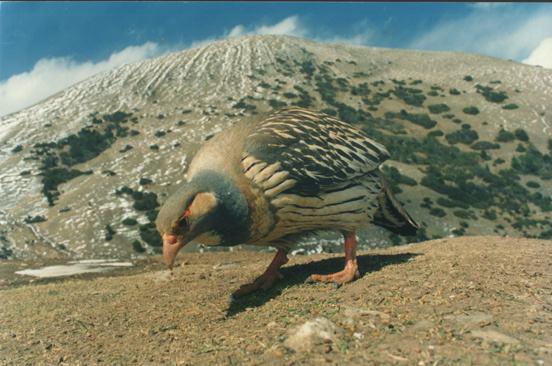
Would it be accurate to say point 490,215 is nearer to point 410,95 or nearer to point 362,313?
point 410,95

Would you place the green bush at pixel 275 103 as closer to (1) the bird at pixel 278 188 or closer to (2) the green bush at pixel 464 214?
(2) the green bush at pixel 464 214

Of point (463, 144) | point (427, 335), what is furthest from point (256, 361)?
point (463, 144)

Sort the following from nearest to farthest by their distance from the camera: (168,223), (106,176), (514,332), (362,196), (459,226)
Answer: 1. (514,332)
2. (168,223)
3. (362,196)
4. (459,226)
5. (106,176)

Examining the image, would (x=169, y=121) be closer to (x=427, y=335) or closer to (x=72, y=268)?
(x=72, y=268)

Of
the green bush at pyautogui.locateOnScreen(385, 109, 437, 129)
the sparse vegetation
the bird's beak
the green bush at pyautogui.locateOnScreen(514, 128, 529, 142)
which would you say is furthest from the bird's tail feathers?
the sparse vegetation

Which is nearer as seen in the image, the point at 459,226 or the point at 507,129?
the point at 459,226

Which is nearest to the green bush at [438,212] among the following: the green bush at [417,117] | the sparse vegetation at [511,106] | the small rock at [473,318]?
the green bush at [417,117]

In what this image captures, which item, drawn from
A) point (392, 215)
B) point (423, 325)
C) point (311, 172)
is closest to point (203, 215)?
point (311, 172)
